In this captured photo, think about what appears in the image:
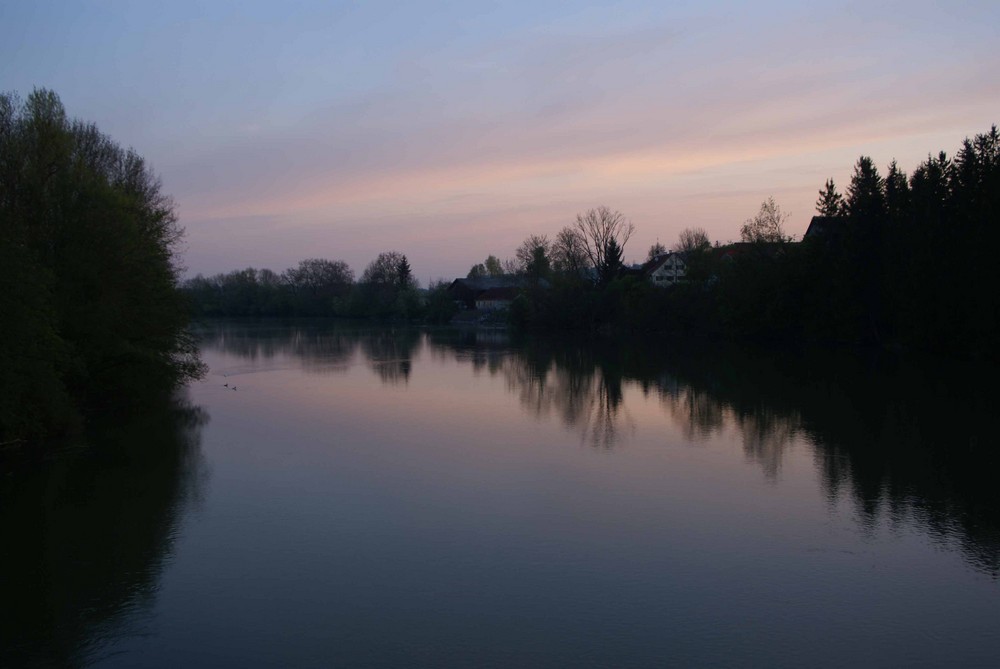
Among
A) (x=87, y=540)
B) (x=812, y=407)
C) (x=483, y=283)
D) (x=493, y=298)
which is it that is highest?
(x=483, y=283)

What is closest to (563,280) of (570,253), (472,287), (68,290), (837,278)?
(570,253)

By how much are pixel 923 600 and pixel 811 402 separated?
13578 millimetres

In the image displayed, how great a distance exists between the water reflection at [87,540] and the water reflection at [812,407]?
25.0ft

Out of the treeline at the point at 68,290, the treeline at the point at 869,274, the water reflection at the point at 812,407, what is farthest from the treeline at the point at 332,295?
the treeline at the point at 68,290

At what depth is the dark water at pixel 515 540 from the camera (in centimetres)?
661

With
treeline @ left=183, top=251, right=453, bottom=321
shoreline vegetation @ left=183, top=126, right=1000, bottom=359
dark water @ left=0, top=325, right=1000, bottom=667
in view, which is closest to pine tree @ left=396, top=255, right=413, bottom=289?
treeline @ left=183, top=251, right=453, bottom=321

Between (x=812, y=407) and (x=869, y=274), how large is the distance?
2031 centimetres

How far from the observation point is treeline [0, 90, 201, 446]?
41.9 feet

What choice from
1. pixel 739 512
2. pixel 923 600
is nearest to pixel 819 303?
Answer: pixel 739 512

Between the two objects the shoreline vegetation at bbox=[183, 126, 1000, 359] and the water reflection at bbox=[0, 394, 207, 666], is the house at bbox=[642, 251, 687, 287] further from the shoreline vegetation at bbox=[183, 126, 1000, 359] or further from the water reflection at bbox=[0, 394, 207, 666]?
the water reflection at bbox=[0, 394, 207, 666]

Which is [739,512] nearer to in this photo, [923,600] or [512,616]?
[923,600]

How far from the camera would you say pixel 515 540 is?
9.20 metres

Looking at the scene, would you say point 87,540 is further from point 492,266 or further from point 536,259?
point 492,266

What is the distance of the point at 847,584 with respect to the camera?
7766mm
